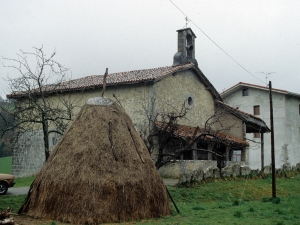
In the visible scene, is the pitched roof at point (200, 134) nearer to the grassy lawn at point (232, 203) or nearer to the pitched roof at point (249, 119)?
the pitched roof at point (249, 119)

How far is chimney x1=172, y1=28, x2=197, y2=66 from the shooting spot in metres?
24.0

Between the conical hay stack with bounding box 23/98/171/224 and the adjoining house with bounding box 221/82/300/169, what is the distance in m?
23.1

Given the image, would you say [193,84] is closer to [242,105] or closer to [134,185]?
[242,105]

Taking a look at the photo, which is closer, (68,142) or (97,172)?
(97,172)

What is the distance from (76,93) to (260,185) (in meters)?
12.0

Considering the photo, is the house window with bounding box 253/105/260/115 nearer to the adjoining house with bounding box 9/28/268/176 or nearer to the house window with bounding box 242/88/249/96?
the house window with bounding box 242/88/249/96

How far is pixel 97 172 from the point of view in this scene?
29.5 ft

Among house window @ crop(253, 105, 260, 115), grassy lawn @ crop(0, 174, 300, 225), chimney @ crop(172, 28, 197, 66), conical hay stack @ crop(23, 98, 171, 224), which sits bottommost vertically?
grassy lawn @ crop(0, 174, 300, 225)

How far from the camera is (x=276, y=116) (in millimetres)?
32656

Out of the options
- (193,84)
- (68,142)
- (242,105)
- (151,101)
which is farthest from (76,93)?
(242,105)

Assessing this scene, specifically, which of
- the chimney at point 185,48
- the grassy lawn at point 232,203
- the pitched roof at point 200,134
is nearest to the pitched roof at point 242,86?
the pitched roof at point 200,134

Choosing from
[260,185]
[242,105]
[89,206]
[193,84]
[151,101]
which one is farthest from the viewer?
[242,105]

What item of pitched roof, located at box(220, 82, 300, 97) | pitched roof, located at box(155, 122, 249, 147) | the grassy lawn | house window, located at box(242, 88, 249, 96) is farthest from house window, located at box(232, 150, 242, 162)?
house window, located at box(242, 88, 249, 96)

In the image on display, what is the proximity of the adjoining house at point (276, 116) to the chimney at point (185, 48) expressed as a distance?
1027 cm
